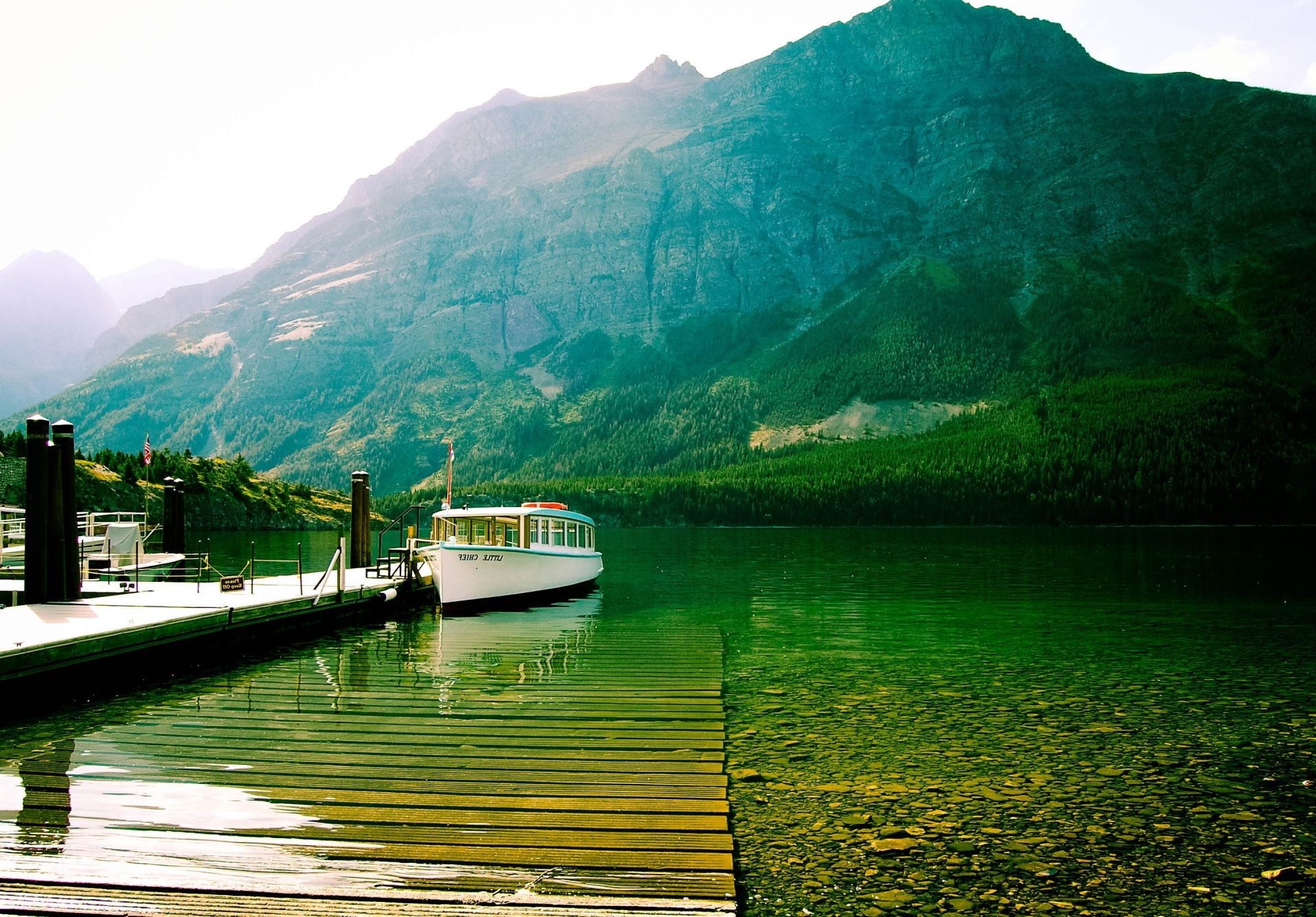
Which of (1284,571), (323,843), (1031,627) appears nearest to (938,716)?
(323,843)

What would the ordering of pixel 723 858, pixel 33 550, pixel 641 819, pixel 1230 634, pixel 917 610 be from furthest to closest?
pixel 917 610, pixel 1230 634, pixel 33 550, pixel 641 819, pixel 723 858

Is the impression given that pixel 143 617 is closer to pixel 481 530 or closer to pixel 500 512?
pixel 500 512

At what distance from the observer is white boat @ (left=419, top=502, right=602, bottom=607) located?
3916cm

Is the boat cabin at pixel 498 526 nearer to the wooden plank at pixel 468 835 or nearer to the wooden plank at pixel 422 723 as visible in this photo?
the wooden plank at pixel 422 723

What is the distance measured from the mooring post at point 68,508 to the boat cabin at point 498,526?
49.9 feet

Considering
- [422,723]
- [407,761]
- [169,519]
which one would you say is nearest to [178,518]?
[169,519]

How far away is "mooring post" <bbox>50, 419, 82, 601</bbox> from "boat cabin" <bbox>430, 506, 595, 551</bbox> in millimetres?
15213

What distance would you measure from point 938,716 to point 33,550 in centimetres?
2529

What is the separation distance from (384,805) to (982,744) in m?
11.4

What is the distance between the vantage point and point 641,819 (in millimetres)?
11922

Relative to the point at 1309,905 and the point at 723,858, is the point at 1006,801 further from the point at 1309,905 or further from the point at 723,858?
the point at 723,858

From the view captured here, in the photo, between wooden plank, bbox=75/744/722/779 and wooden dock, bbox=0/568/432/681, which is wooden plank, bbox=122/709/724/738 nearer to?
wooden plank, bbox=75/744/722/779

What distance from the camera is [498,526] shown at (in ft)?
143

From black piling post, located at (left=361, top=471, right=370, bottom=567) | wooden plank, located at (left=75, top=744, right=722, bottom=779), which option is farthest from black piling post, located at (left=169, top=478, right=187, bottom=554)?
wooden plank, located at (left=75, top=744, right=722, bottom=779)
